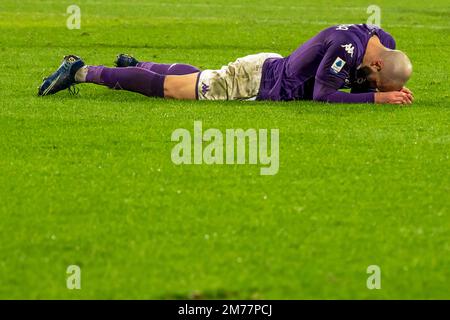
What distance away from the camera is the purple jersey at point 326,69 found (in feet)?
34.3

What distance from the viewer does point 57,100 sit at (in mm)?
10938

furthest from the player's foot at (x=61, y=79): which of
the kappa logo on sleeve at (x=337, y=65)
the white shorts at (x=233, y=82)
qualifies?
the kappa logo on sleeve at (x=337, y=65)

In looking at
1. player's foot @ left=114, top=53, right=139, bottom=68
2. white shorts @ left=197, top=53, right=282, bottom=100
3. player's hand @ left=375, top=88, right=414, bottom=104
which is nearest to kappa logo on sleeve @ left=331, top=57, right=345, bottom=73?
player's hand @ left=375, top=88, right=414, bottom=104

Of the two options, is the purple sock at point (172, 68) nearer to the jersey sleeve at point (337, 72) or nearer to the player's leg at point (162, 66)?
the player's leg at point (162, 66)

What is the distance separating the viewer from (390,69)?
34.5ft

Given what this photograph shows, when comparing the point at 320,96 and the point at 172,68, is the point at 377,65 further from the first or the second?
the point at 172,68

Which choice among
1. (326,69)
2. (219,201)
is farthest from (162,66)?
(219,201)

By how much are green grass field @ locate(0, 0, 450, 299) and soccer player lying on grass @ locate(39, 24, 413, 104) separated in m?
0.19

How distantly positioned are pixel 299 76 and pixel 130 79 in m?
1.73

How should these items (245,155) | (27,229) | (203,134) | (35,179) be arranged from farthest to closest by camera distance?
(203,134), (245,155), (35,179), (27,229)

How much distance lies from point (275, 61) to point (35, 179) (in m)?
4.04
